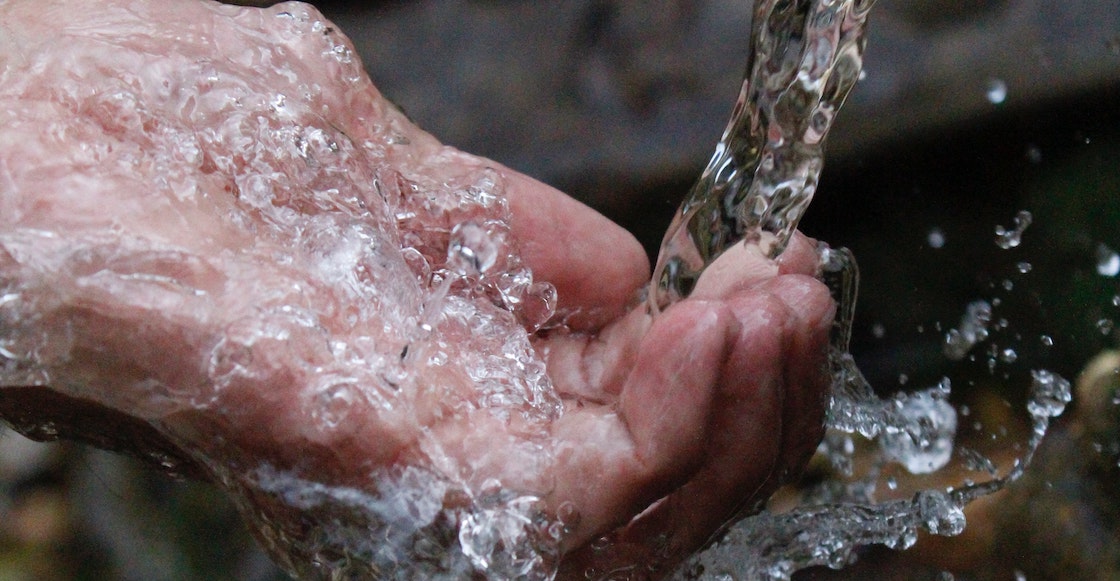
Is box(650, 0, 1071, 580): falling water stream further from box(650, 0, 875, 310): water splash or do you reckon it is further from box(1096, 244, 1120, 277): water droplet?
box(1096, 244, 1120, 277): water droplet

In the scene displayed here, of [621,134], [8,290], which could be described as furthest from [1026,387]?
[8,290]

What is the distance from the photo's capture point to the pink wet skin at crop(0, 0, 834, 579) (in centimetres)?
115

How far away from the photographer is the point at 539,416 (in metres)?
1.30

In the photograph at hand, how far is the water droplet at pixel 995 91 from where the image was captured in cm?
221

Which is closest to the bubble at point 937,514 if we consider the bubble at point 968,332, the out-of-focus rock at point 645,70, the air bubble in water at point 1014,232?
the bubble at point 968,332

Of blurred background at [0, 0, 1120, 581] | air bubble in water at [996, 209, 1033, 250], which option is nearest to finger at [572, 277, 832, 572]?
blurred background at [0, 0, 1120, 581]

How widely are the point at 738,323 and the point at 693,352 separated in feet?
0.23

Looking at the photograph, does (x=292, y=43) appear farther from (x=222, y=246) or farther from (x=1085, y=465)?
(x=1085, y=465)

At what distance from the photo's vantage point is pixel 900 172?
2.32 metres

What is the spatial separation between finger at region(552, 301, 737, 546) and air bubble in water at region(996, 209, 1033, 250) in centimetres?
127

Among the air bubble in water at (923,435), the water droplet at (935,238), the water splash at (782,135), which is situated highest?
the water splash at (782,135)

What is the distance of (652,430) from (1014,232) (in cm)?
137

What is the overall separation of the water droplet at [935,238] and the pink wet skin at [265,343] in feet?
3.06

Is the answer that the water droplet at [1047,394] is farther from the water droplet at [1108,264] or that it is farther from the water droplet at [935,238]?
the water droplet at [935,238]
